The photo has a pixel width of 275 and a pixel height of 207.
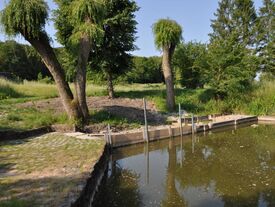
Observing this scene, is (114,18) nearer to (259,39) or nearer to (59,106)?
(59,106)

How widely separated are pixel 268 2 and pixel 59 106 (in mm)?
28404

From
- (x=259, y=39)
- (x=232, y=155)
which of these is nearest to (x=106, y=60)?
(x=232, y=155)

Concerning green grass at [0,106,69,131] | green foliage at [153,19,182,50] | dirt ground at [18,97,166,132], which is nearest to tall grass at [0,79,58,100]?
dirt ground at [18,97,166,132]

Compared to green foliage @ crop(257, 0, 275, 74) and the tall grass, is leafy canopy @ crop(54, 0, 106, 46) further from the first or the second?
green foliage @ crop(257, 0, 275, 74)

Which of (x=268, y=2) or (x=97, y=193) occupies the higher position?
(x=268, y=2)

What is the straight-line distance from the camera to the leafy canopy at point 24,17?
34.5 feet

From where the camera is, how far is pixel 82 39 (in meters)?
12.1

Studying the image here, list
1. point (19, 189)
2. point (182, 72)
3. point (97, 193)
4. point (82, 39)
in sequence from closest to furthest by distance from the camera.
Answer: point (19, 189) < point (97, 193) < point (82, 39) < point (182, 72)

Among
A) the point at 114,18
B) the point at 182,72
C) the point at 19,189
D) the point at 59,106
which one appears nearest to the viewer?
the point at 19,189

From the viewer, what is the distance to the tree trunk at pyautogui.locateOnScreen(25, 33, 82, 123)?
37.0ft

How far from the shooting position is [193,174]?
8.16 metres

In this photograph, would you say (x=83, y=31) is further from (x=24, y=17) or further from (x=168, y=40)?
(x=168, y=40)

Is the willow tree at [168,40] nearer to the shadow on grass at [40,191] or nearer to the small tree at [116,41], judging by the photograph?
the small tree at [116,41]

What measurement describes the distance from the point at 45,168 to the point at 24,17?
584 cm
